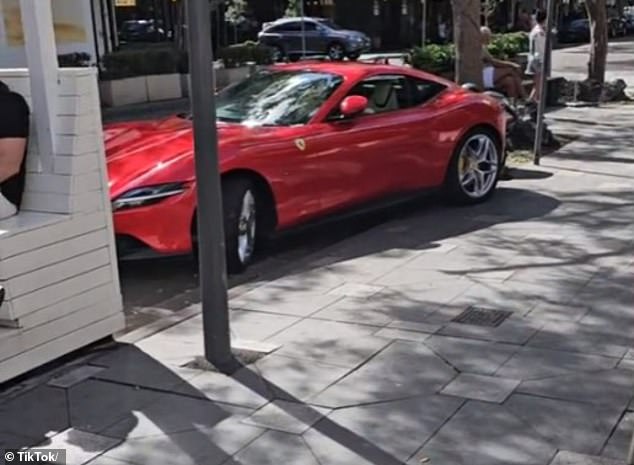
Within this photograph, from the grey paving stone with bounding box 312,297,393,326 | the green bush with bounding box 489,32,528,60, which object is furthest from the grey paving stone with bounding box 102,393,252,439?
the green bush with bounding box 489,32,528,60

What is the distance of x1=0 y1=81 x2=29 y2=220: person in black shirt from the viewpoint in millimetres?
4547

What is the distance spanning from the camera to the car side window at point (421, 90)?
801cm

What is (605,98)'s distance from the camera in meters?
17.0

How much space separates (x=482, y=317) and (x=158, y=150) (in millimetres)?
2676

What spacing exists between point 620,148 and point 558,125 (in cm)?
243

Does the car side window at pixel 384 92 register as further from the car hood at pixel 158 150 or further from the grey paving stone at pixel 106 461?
the grey paving stone at pixel 106 461

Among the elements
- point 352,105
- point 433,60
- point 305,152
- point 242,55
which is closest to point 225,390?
point 305,152

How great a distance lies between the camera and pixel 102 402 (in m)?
4.11

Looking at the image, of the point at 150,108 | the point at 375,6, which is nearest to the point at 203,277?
the point at 150,108

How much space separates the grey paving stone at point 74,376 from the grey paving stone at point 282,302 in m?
1.20

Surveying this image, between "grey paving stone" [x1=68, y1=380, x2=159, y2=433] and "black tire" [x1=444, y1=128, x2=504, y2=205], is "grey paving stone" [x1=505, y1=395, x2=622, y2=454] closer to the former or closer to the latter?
"grey paving stone" [x1=68, y1=380, x2=159, y2=433]

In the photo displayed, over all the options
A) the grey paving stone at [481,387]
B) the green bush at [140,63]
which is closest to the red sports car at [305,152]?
the grey paving stone at [481,387]

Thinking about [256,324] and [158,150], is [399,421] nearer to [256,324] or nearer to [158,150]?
[256,324]

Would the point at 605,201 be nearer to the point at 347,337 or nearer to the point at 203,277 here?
the point at 347,337
